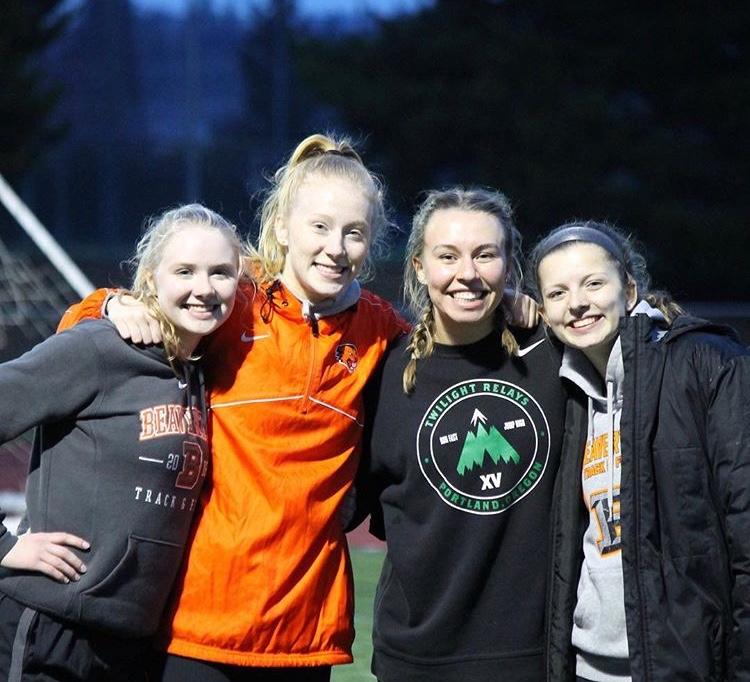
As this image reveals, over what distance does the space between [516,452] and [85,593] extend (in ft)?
3.33

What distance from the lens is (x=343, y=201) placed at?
3182 millimetres

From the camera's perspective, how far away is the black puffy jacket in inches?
105

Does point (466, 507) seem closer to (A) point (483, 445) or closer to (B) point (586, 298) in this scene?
(A) point (483, 445)

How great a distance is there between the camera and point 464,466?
314 centimetres

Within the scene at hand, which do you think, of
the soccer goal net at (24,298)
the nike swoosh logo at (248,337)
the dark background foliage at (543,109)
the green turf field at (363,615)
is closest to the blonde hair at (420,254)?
the nike swoosh logo at (248,337)

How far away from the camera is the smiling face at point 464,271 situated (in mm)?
3162

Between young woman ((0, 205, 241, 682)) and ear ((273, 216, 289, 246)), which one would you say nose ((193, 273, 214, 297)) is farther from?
ear ((273, 216, 289, 246))

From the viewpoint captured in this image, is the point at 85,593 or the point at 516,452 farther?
the point at 516,452

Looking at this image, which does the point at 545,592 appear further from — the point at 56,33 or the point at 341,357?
the point at 56,33

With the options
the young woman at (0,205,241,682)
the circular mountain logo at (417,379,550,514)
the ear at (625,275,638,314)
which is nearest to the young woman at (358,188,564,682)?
the circular mountain logo at (417,379,550,514)

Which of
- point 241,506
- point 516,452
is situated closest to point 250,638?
point 241,506

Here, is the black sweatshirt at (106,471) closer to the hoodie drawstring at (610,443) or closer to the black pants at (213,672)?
the black pants at (213,672)

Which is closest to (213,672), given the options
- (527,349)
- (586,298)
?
(527,349)

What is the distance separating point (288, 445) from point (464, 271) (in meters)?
0.57
